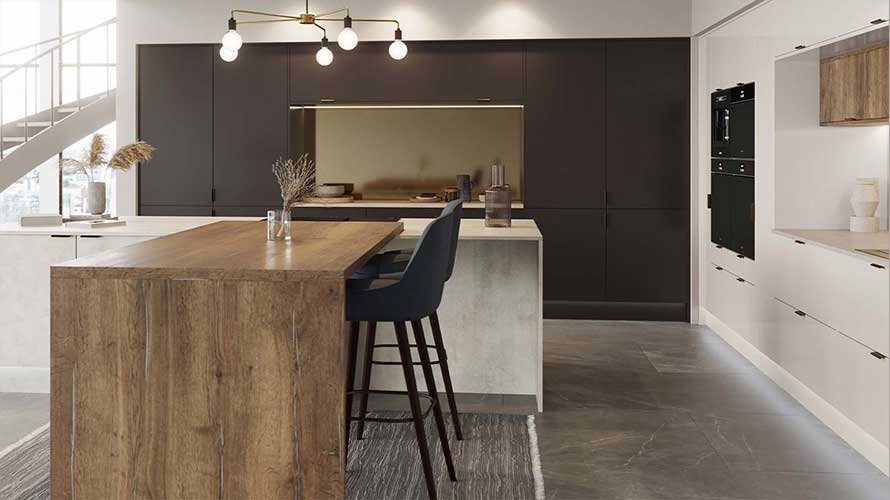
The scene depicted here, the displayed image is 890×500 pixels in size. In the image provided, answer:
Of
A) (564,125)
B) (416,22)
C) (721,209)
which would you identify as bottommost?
(721,209)

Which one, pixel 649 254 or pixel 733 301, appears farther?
pixel 649 254

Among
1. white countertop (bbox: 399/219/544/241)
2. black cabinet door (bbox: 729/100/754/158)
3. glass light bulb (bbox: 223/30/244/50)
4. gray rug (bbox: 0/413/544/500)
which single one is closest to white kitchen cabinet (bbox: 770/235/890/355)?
black cabinet door (bbox: 729/100/754/158)

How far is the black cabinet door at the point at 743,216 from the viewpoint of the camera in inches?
226

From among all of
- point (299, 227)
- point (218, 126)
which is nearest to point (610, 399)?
point (299, 227)

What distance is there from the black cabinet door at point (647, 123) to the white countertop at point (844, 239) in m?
2.09

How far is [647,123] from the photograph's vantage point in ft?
23.6

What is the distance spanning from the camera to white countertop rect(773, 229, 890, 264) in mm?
4079

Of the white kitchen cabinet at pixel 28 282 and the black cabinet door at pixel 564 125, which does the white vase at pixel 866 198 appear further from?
the white kitchen cabinet at pixel 28 282

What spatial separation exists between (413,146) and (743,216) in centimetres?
314

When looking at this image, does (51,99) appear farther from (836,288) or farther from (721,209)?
(836,288)

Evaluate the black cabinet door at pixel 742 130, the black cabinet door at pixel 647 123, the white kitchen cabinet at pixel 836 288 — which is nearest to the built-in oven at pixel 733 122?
the black cabinet door at pixel 742 130

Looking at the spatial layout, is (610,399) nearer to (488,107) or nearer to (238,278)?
(238,278)

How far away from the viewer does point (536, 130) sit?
23.8ft

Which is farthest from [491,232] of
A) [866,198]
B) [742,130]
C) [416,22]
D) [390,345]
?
[416,22]
